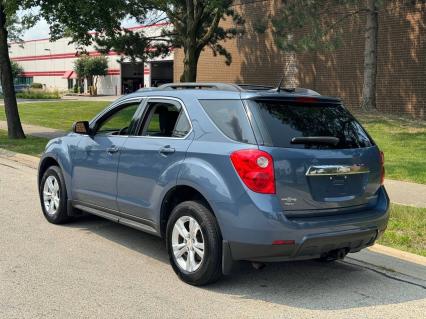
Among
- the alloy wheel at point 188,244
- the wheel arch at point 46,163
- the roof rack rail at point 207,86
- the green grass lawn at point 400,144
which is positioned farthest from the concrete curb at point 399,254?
the green grass lawn at point 400,144

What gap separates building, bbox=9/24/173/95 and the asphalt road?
47.4 m

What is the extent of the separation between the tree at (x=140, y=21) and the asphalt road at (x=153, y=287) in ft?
33.5

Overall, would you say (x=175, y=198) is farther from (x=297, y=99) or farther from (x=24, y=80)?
(x=24, y=80)

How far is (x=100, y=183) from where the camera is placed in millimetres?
6133

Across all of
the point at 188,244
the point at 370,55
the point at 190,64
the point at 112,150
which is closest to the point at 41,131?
the point at 190,64

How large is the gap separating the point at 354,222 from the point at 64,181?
145 inches

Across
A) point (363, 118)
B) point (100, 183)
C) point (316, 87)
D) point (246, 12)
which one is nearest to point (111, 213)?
point (100, 183)

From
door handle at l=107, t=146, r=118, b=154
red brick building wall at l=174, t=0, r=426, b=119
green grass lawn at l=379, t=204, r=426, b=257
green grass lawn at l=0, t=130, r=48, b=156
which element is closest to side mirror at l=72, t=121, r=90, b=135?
door handle at l=107, t=146, r=118, b=154

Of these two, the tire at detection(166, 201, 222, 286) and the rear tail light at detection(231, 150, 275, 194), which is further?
the tire at detection(166, 201, 222, 286)

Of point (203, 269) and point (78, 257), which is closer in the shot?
point (203, 269)

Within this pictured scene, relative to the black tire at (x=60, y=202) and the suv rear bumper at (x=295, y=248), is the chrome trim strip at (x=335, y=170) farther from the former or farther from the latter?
the black tire at (x=60, y=202)

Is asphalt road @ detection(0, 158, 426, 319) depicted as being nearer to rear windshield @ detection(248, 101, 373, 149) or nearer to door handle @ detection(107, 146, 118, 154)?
door handle @ detection(107, 146, 118, 154)

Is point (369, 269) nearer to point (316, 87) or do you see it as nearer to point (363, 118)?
point (363, 118)

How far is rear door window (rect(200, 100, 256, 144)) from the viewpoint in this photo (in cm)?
472
